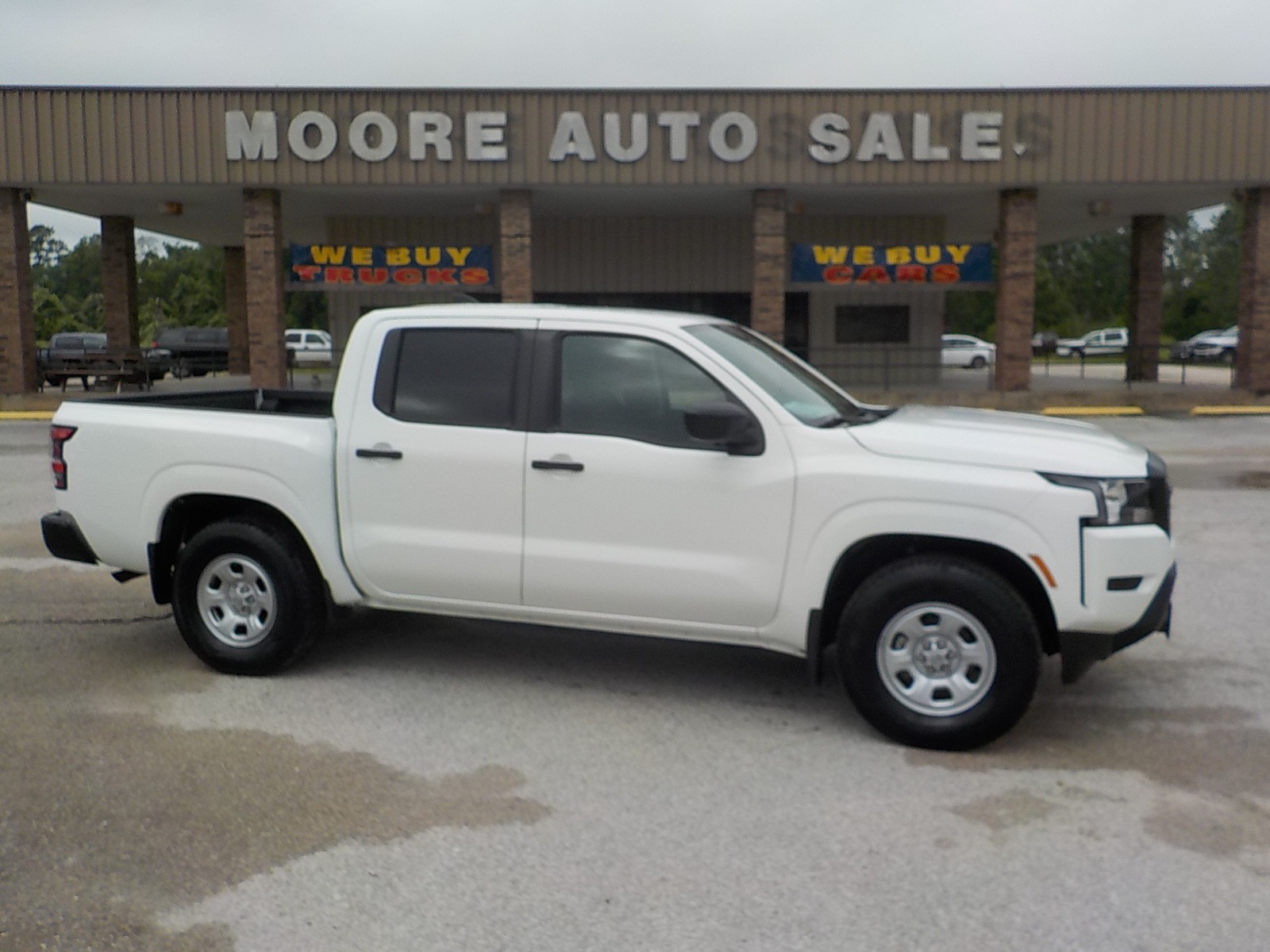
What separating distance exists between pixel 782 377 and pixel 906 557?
3.87 ft

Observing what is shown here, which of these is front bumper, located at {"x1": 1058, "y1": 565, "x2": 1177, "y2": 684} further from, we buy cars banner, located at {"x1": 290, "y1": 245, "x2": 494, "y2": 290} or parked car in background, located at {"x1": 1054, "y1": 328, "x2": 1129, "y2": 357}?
parked car in background, located at {"x1": 1054, "y1": 328, "x2": 1129, "y2": 357}

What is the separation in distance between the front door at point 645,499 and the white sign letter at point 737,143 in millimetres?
17945

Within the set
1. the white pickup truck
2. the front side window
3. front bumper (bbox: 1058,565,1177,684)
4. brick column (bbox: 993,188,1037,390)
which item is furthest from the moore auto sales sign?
front bumper (bbox: 1058,565,1177,684)

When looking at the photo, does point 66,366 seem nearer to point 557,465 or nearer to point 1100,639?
point 557,465

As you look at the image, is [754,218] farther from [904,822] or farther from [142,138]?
[904,822]

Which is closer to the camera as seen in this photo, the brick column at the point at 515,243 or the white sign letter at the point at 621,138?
the white sign letter at the point at 621,138

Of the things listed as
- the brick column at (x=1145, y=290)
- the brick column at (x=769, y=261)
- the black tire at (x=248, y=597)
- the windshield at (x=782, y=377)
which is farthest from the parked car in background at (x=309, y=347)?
the windshield at (x=782, y=377)

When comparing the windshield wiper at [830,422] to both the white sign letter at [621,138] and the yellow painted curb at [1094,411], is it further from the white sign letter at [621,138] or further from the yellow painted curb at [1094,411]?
the yellow painted curb at [1094,411]

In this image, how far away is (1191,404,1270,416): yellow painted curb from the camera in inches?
907

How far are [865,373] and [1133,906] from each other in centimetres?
2702

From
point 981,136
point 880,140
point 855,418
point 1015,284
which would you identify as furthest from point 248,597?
point 1015,284

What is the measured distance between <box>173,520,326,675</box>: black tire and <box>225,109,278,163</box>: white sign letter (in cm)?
1801

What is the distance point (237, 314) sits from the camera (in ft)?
114

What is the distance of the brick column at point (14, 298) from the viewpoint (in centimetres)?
2397
